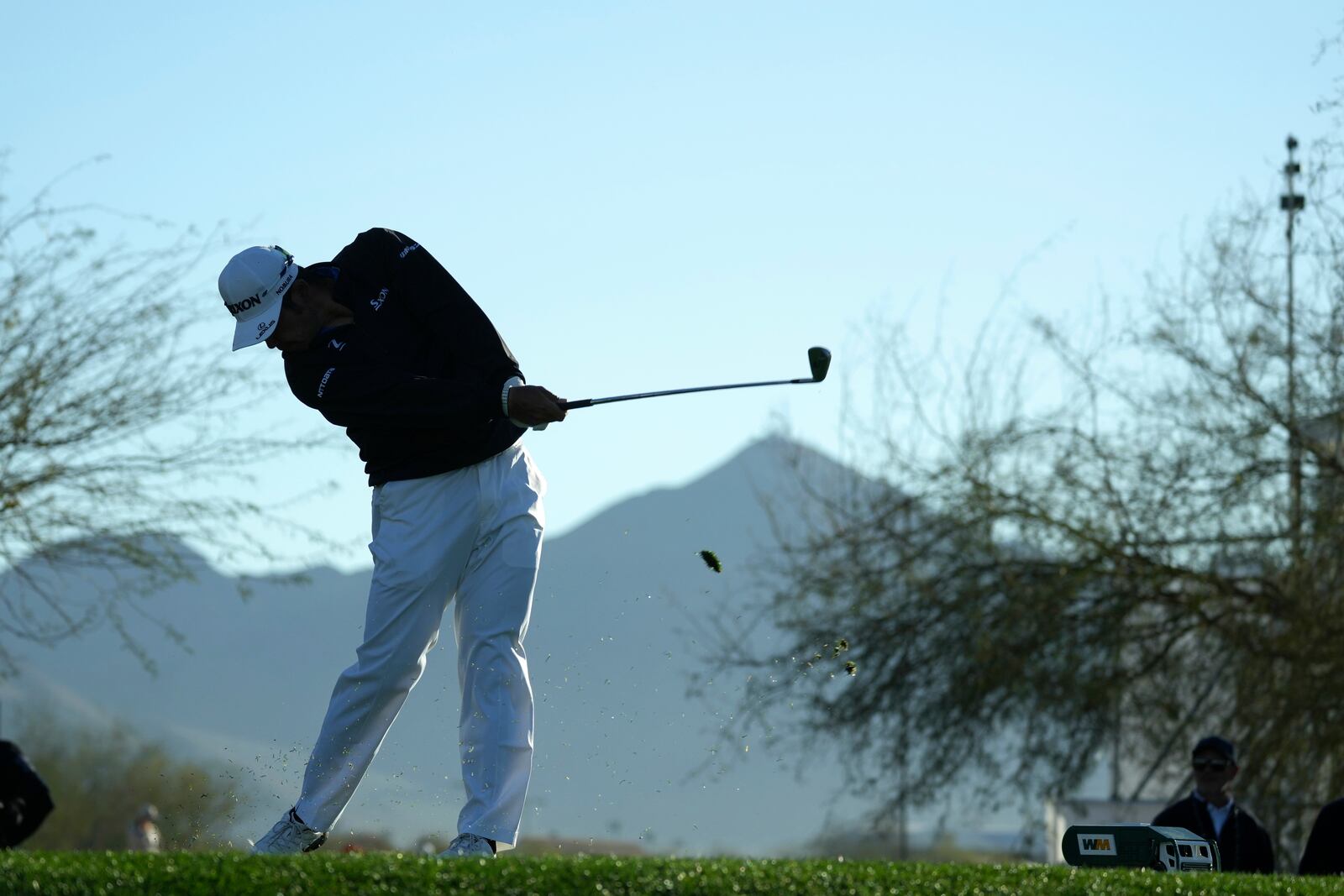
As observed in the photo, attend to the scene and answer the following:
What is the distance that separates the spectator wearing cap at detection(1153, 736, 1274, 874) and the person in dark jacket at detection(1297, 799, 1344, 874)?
1.95ft

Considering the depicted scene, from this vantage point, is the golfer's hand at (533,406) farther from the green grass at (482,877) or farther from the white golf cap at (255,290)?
the green grass at (482,877)

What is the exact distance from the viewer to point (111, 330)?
13.3 m

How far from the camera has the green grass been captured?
4.79 m

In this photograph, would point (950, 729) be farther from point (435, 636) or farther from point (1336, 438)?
point (435, 636)

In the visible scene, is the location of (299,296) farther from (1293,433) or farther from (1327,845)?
(1293,433)

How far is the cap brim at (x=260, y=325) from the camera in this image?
6.47m

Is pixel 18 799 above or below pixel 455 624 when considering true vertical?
below

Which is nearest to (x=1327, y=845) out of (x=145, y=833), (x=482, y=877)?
(x=482, y=877)

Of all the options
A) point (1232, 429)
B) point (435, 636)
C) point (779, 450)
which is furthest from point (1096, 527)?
point (435, 636)

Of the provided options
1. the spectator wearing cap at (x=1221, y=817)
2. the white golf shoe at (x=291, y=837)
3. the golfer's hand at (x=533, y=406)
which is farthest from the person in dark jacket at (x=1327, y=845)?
the white golf shoe at (x=291, y=837)

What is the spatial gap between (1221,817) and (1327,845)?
1.09 metres

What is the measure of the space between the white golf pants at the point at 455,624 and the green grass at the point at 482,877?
93cm

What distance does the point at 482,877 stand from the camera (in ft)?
16.1

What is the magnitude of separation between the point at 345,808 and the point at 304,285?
1.85 metres
